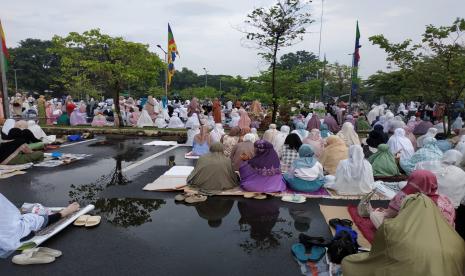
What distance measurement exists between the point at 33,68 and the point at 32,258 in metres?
53.8

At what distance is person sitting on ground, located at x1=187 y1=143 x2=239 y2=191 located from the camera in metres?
6.71

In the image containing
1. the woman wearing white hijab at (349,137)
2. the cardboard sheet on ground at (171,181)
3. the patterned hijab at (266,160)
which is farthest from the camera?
the woman wearing white hijab at (349,137)

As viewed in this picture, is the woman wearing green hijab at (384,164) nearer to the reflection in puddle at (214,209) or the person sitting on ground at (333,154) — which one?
the person sitting on ground at (333,154)

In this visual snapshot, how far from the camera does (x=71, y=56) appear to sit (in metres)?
15.0

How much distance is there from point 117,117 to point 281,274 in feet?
45.8

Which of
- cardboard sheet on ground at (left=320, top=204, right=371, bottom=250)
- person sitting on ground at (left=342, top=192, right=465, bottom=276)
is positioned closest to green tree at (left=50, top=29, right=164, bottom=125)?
cardboard sheet on ground at (left=320, top=204, right=371, bottom=250)

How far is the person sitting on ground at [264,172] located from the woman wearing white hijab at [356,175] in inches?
49.2

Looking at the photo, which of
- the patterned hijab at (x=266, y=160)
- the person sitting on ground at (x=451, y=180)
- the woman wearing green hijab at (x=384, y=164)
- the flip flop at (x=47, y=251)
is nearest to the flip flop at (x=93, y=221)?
the flip flop at (x=47, y=251)

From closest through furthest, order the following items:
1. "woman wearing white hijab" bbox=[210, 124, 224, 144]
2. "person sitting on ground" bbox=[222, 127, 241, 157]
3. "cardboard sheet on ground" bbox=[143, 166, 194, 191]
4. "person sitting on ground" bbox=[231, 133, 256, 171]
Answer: "cardboard sheet on ground" bbox=[143, 166, 194, 191]
"person sitting on ground" bbox=[231, 133, 256, 171]
"person sitting on ground" bbox=[222, 127, 241, 157]
"woman wearing white hijab" bbox=[210, 124, 224, 144]

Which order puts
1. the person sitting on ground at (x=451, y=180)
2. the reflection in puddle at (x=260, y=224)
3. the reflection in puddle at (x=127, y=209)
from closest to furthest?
1. the reflection in puddle at (x=260, y=224)
2. the reflection in puddle at (x=127, y=209)
3. the person sitting on ground at (x=451, y=180)

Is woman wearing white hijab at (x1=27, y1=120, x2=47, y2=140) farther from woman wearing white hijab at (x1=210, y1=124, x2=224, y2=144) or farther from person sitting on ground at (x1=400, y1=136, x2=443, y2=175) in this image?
person sitting on ground at (x1=400, y1=136, x2=443, y2=175)

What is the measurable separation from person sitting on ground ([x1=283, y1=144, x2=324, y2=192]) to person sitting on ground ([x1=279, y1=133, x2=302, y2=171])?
3.79 feet

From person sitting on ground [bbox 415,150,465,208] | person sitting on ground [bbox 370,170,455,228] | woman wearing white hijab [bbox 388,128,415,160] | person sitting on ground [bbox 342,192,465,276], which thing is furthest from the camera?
woman wearing white hijab [bbox 388,128,415,160]

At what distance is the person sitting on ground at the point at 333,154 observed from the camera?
313 inches
